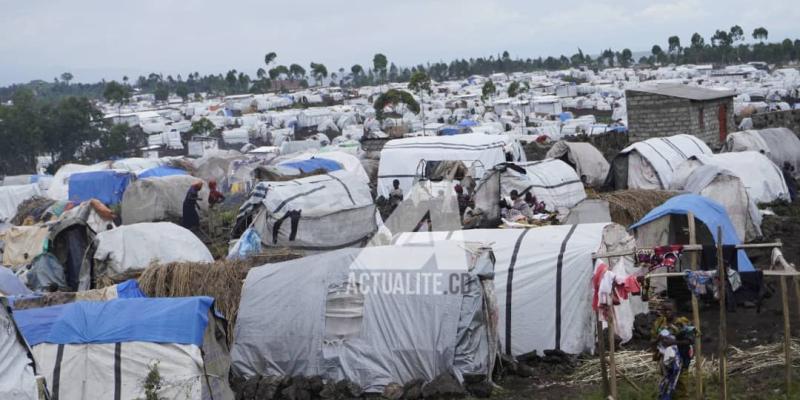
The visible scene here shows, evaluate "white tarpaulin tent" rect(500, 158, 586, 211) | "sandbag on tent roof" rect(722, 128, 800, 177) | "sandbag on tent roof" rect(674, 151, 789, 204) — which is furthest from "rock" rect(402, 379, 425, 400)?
"sandbag on tent roof" rect(722, 128, 800, 177)

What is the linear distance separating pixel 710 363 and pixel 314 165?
47.2ft

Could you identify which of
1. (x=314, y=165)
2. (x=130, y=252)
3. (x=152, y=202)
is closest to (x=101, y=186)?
(x=152, y=202)

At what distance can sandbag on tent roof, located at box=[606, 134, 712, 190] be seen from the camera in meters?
19.7

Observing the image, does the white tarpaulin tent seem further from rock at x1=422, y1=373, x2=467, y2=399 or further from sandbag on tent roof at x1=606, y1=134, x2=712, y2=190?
rock at x1=422, y1=373, x2=467, y2=399

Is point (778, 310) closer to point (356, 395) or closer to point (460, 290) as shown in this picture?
point (460, 290)

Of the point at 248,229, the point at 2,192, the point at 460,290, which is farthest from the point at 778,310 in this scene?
the point at 2,192

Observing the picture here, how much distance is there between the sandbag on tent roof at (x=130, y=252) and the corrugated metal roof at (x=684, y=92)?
1514 cm

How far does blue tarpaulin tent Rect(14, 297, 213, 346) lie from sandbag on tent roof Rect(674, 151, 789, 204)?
11869mm

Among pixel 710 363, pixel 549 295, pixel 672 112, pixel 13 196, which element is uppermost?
pixel 672 112

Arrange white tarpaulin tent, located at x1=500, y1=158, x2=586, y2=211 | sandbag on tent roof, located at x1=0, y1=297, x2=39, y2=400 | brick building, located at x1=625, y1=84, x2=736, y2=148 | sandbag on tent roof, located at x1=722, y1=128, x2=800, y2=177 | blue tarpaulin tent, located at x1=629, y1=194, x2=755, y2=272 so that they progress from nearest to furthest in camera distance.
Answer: sandbag on tent roof, located at x1=0, y1=297, x2=39, y2=400 → blue tarpaulin tent, located at x1=629, y1=194, x2=755, y2=272 → white tarpaulin tent, located at x1=500, y1=158, x2=586, y2=211 → sandbag on tent roof, located at x1=722, y1=128, x2=800, y2=177 → brick building, located at x1=625, y1=84, x2=736, y2=148

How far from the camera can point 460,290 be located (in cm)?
951

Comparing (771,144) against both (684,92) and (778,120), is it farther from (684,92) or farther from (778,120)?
(778,120)

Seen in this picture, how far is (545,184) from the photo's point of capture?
17594mm

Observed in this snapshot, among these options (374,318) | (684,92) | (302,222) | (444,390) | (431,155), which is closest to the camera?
(444,390)
